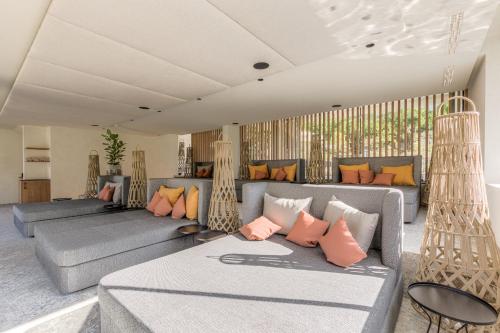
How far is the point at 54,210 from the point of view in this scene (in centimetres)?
398

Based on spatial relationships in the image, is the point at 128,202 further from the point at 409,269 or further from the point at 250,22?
the point at 409,269

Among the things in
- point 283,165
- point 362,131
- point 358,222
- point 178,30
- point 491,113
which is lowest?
point 358,222

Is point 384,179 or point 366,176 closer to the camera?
point 384,179

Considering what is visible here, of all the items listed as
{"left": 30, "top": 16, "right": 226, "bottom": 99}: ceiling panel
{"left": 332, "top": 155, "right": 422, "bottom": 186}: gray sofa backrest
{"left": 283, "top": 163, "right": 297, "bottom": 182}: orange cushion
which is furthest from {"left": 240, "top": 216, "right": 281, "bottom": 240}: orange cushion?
{"left": 283, "top": 163, "right": 297, "bottom": 182}: orange cushion

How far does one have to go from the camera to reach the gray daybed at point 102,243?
6.88 ft

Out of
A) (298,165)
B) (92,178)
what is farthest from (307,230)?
(92,178)

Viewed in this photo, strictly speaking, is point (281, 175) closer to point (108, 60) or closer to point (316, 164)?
point (316, 164)

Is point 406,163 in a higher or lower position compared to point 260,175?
higher

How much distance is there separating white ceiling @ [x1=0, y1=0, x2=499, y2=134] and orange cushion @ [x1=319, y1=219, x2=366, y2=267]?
1642 mm

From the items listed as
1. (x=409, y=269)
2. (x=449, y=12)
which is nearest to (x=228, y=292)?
(x=409, y=269)

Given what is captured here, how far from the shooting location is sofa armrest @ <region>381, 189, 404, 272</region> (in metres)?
1.74

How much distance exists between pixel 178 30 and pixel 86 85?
2201mm

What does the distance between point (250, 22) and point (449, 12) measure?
1575 mm

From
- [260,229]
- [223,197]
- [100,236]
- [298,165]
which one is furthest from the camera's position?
[298,165]
